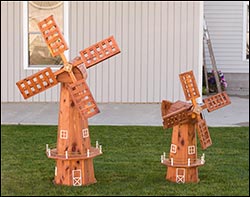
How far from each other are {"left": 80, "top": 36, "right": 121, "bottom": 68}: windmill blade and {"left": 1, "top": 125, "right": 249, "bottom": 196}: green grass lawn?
131 cm

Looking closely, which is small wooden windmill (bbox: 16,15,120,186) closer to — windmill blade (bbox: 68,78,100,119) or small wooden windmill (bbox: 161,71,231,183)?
windmill blade (bbox: 68,78,100,119)

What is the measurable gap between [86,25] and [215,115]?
11.3 ft

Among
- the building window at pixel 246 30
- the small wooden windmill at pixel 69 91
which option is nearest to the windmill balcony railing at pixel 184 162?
the small wooden windmill at pixel 69 91

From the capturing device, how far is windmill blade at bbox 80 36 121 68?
6889 mm

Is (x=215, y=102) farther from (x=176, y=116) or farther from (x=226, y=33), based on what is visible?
(x=226, y=33)

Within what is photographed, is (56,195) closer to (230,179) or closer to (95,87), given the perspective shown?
(230,179)

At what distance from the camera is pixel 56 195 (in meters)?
6.74

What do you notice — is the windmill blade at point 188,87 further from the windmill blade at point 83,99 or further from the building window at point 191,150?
the windmill blade at point 83,99

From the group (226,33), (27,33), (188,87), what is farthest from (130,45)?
(188,87)

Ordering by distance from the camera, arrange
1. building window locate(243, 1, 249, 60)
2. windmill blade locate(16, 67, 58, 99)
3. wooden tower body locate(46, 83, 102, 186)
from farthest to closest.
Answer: building window locate(243, 1, 249, 60) → wooden tower body locate(46, 83, 102, 186) → windmill blade locate(16, 67, 58, 99)

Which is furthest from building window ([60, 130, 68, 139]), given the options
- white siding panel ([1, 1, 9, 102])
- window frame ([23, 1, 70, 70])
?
white siding panel ([1, 1, 9, 102])

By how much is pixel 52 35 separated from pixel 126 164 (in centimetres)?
209

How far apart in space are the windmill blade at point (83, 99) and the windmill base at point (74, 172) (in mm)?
624

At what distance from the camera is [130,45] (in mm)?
14203
